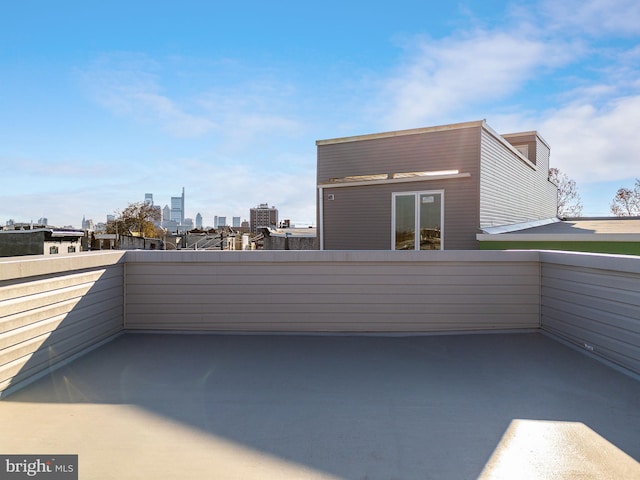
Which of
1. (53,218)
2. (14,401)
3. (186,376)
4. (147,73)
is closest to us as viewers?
(14,401)

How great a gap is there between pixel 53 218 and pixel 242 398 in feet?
436

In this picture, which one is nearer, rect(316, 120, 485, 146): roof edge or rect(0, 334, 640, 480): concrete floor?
rect(0, 334, 640, 480): concrete floor

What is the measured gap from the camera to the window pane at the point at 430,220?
873 cm

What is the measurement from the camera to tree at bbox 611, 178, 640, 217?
25.4 m

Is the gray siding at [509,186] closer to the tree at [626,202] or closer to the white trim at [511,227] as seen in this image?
the white trim at [511,227]

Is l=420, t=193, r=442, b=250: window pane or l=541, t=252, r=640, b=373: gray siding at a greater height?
l=420, t=193, r=442, b=250: window pane

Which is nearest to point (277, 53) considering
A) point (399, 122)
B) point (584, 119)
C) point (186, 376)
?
point (399, 122)

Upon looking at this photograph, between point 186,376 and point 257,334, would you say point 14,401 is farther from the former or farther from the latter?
point 257,334

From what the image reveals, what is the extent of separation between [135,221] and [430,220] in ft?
127

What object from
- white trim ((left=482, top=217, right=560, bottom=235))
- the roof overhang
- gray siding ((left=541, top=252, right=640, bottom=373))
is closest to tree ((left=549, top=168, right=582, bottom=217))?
white trim ((left=482, top=217, right=560, bottom=235))

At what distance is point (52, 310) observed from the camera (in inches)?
122

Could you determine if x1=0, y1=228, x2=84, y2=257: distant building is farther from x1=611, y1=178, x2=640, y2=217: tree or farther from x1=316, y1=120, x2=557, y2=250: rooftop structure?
x1=611, y1=178, x2=640, y2=217: tree

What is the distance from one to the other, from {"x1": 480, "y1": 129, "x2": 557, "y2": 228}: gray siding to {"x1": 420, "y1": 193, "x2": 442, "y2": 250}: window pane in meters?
1.03

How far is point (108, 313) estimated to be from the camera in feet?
13.2
